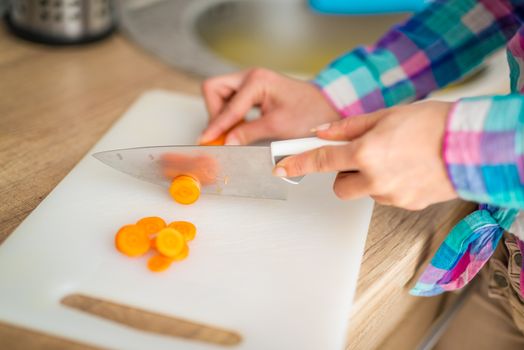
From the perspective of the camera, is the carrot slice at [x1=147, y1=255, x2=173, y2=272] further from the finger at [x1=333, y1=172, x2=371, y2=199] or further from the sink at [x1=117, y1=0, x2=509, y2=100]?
the sink at [x1=117, y1=0, x2=509, y2=100]

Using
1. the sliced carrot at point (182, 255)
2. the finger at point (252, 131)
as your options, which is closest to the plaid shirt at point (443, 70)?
the finger at point (252, 131)

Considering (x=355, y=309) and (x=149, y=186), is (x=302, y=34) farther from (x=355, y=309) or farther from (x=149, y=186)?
(x=355, y=309)

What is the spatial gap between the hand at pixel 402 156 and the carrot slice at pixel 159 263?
22cm

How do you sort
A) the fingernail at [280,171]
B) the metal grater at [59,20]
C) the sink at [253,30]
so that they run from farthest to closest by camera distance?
the sink at [253,30], the metal grater at [59,20], the fingernail at [280,171]

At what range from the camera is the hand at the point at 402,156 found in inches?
25.6

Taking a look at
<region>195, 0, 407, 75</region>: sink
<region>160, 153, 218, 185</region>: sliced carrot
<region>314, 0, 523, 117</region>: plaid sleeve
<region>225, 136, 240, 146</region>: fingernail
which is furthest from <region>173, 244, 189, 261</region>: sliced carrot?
<region>195, 0, 407, 75</region>: sink

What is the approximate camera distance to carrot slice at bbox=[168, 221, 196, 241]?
76cm

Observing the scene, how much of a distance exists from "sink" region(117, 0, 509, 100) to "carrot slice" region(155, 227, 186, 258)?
529 millimetres

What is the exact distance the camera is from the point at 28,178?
2.85 feet

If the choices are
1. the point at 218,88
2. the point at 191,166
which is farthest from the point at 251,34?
the point at 191,166

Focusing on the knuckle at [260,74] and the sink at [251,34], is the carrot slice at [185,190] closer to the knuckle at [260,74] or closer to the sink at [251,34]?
the knuckle at [260,74]

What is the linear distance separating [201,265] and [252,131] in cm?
27

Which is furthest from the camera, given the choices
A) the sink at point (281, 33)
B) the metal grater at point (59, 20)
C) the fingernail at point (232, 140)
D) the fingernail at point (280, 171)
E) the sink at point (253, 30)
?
the sink at point (281, 33)

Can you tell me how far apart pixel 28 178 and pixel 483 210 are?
64 cm
